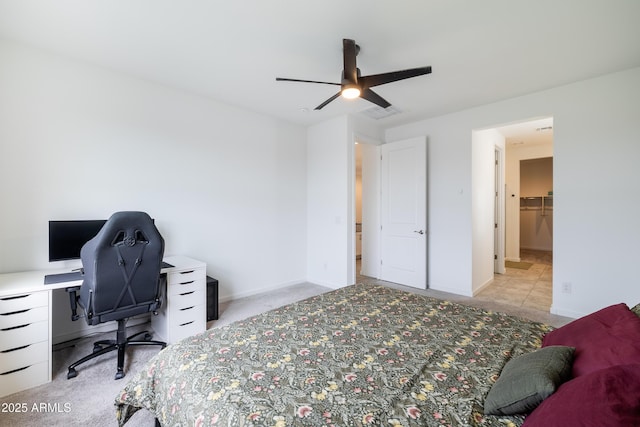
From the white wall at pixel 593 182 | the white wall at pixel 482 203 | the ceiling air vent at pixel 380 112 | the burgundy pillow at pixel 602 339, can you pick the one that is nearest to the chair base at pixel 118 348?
the burgundy pillow at pixel 602 339

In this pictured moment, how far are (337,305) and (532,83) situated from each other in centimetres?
335

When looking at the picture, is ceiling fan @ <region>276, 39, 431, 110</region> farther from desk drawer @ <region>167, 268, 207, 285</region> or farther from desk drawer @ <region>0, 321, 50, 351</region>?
desk drawer @ <region>0, 321, 50, 351</region>

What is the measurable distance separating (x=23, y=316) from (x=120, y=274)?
0.67m

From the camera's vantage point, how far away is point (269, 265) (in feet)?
14.3

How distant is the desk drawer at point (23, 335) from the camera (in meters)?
1.94

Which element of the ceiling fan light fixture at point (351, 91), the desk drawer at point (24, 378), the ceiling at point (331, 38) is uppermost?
the ceiling at point (331, 38)

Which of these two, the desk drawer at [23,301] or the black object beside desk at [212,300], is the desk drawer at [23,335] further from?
the black object beside desk at [212,300]

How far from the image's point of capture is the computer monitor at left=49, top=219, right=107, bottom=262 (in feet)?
8.10

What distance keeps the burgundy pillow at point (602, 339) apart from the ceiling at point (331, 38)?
2.07m

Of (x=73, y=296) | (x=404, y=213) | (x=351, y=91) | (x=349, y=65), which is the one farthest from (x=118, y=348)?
(x=404, y=213)

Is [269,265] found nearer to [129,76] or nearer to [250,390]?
[129,76]

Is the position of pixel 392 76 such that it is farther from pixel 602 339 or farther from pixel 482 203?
pixel 482 203

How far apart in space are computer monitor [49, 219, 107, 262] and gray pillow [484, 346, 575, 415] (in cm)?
326

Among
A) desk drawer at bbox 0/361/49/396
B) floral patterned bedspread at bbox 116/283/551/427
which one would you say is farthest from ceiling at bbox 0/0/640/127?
desk drawer at bbox 0/361/49/396
